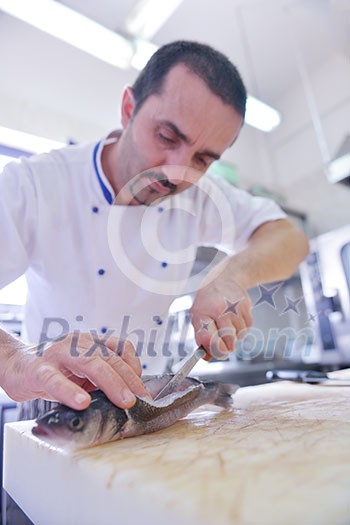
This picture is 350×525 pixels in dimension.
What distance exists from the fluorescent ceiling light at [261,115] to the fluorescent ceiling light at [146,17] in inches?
37.2

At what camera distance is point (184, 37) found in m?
2.91

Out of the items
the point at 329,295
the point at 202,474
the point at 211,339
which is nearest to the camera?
the point at 202,474

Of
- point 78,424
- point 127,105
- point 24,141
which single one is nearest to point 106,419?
point 78,424

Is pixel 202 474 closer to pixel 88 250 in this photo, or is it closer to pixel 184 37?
pixel 88 250

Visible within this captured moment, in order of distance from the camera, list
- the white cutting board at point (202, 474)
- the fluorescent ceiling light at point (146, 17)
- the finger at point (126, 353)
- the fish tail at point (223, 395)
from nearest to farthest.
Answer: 1. the white cutting board at point (202, 474)
2. the finger at point (126, 353)
3. the fish tail at point (223, 395)
4. the fluorescent ceiling light at point (146, 17)

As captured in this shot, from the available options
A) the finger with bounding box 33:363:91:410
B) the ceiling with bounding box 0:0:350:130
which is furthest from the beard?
the ceiling with bounding box 0:0:350:130

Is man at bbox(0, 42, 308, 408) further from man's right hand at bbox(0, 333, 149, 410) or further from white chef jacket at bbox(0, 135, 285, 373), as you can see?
man's right hand at bbox(0, 333, 149, 410)

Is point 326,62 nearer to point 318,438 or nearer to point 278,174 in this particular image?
point 278,174

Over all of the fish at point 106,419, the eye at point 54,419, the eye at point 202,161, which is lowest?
the fish at point 106,419

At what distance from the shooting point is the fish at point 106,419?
0.47 metres

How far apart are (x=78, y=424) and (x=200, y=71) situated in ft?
3.15

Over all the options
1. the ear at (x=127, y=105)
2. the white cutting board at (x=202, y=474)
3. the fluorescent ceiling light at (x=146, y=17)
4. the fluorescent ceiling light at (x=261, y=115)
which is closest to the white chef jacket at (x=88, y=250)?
the ear at (x=127, y=105)

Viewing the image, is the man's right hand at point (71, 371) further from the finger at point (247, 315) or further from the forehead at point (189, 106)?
the forehead at point (189, 106)

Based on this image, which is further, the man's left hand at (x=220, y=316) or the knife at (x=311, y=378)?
the knife at (x=311, y=378)
